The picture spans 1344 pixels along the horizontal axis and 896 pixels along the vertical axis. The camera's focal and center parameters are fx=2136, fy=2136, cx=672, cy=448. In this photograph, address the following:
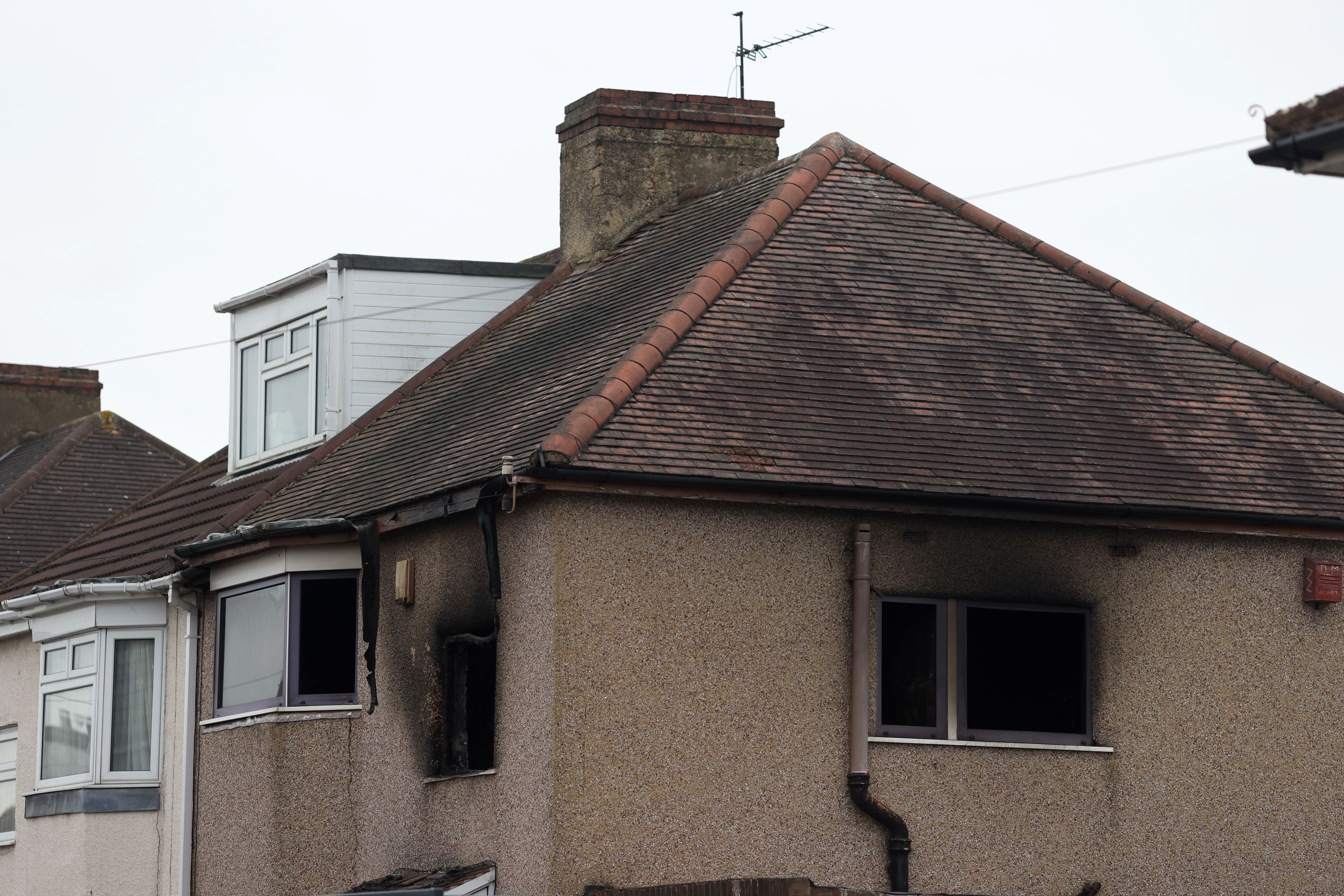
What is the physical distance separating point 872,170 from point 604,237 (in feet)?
9.32

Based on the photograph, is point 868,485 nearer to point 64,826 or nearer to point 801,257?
point 801,257

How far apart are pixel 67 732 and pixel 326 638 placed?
4049 millimetres

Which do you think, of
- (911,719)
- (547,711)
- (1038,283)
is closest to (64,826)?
(547,711)

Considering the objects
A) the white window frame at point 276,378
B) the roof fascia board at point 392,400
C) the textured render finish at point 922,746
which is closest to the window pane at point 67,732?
the roof fascia board at point 392,400

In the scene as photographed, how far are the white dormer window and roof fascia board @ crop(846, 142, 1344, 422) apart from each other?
532cm

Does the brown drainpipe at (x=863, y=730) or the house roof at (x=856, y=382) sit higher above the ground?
the house roof at (x=856, y=382)

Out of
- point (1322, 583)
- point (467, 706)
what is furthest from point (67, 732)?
point (1322, 583)

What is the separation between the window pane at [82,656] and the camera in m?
19.6

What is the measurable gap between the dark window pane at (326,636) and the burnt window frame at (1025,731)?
484 cm

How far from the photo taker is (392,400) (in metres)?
19.4

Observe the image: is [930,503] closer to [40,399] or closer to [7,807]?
[7,807]

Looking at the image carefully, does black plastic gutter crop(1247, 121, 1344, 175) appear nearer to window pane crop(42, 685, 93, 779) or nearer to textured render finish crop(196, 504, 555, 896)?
textured render finish crop(196, 504, 555, 896)

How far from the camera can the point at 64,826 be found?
1941 cm

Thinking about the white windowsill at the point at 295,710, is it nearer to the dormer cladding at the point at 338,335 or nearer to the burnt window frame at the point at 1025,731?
the dormer cladding at the point at 338,335
